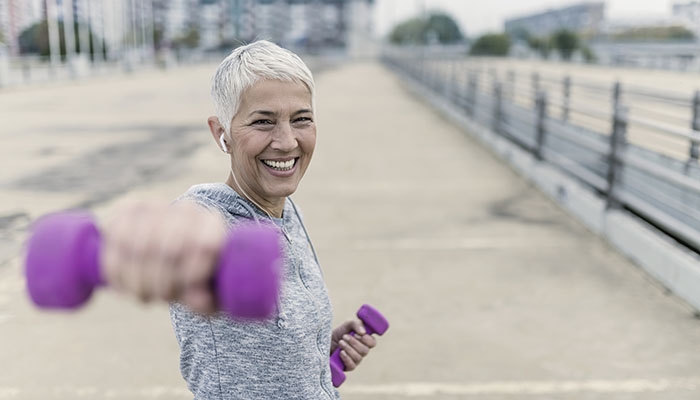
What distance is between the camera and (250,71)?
1432 mm

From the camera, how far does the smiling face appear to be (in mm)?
1471

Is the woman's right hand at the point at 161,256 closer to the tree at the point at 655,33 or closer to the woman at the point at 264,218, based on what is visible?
the woman at the point at 264,218

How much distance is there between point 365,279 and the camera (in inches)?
232

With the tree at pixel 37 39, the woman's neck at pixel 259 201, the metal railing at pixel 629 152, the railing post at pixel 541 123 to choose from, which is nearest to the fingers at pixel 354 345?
the woman's neck at pixel 259 201

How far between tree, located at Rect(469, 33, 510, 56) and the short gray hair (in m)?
90.0

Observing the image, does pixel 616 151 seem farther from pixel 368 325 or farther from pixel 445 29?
pixel 445 29

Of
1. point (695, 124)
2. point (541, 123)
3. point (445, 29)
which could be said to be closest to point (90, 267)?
point (695, 124)

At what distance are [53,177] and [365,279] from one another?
6.15 meters

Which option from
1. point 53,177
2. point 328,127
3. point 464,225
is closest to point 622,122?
point 464,225

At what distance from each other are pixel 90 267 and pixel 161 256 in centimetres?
8

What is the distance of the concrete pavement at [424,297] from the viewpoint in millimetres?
4059

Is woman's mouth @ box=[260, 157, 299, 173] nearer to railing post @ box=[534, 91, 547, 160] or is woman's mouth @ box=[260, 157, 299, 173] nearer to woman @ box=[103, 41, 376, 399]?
woman @ box=[103, 41, 376, 399]

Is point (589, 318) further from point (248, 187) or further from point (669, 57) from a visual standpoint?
point (669, 57)

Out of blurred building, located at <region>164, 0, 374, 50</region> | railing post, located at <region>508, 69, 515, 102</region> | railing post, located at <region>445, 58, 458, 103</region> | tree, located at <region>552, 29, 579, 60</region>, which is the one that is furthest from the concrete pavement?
blurred building, located at <region>164, 0, 374, 50</region>
